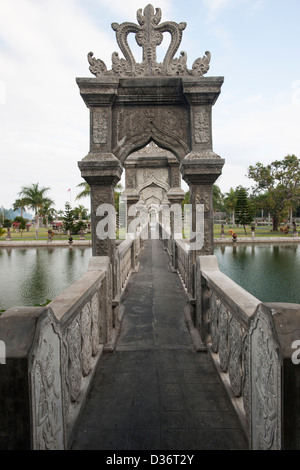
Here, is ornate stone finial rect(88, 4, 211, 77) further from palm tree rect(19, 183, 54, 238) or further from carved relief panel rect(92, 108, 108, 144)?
palm tree rect(19, 183, 54, 238)

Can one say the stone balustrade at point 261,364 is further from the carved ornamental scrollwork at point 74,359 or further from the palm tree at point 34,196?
the palm tree at point 34,196

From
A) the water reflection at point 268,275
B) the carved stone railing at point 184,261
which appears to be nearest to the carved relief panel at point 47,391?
the carved stone railing at point 184,261

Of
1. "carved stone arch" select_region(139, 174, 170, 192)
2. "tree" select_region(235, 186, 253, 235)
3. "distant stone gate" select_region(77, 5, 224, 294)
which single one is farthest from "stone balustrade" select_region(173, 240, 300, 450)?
"tree" select_region(235, 186, 253, 235)

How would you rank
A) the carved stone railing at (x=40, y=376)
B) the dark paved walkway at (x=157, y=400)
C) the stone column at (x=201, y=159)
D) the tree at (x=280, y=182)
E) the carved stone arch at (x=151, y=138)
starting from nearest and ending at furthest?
the carved stone railing at (x=40, y=376) < the dark paved walkway at (x=157, y=400) < the stone column at (x=201, y=159) < the carved stone arch at (x=151, y=138) < the tree at (x=280, y=182)

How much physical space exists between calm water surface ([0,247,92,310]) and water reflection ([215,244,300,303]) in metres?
8.89

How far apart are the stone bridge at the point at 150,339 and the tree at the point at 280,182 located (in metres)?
37.4

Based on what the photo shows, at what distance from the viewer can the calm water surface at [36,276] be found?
11531mm

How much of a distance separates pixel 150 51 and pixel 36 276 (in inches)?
559

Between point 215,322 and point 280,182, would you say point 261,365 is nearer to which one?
point 215,322

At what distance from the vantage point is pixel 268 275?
48.2ft

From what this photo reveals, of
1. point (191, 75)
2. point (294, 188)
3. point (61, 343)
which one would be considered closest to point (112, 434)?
point (61, 343)

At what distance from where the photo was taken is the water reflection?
444 inches
